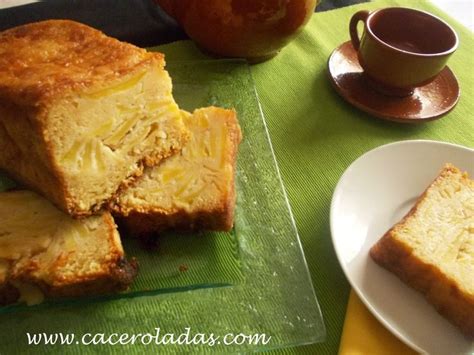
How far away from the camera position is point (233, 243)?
1.07 metres

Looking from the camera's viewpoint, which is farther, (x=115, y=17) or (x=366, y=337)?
(x=115, y=17)

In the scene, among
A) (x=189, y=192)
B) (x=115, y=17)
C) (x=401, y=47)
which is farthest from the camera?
(x=115, y=17)

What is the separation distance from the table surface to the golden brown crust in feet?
1.63

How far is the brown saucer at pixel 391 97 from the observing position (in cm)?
142

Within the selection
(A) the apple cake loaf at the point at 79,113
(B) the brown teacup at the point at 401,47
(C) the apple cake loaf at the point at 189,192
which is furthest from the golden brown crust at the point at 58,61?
(B) the brown teacup at the point at 401,47

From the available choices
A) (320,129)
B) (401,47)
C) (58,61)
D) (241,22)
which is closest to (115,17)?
(241,22)

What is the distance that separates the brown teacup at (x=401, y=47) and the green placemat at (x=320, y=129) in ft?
0.42

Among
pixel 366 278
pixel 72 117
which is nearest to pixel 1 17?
pixel 72 117

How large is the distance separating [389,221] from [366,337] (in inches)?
11.8

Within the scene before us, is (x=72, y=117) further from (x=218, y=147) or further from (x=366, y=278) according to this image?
(x=366, y=278)

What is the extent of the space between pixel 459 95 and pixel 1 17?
1.53 meters

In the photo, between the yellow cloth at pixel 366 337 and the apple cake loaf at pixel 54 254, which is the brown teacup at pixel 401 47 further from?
the apple cake loaf at pixel 54 254

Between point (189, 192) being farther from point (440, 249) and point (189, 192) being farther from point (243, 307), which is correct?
point (440, 249)

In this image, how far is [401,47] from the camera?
1464 mm
